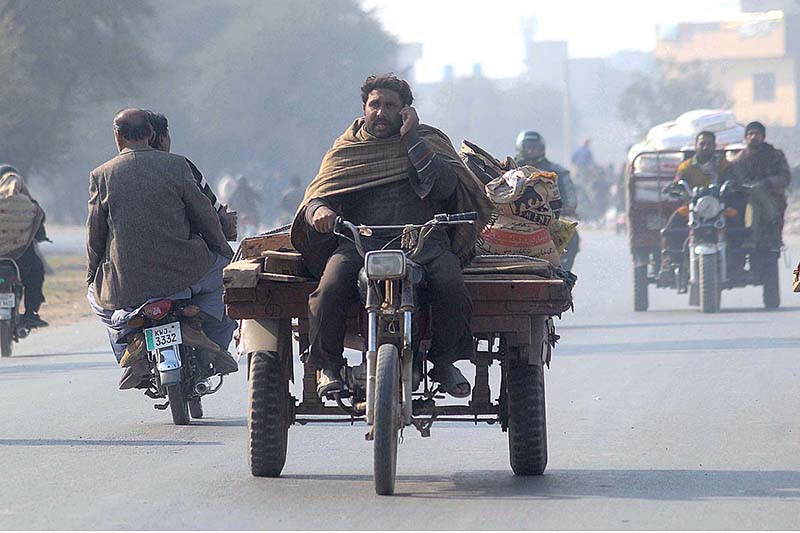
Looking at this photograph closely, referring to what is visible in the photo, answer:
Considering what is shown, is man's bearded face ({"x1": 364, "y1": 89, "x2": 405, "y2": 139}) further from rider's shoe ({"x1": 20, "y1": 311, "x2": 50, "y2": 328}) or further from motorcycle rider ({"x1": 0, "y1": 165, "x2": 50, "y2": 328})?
rider's shoe ({"x1": 20, "y1": 311, "x2": 50, "y2": 328})

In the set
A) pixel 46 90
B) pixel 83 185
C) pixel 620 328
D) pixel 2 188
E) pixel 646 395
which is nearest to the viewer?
pixel 646 395

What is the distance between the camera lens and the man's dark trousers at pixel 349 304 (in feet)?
23.2

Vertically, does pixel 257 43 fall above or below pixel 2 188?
above

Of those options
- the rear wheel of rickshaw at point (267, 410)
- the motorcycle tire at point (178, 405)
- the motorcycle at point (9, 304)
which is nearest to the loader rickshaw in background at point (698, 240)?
the motorcycle at point (9, 304)

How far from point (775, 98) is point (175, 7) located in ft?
134

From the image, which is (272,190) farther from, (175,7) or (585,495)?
(585,495)

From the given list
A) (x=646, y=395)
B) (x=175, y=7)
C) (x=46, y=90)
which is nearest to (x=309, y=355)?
(x=646, y=395)

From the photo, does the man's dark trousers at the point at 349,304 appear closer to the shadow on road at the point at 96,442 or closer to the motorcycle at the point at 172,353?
the shadow on road at the point at 96,442

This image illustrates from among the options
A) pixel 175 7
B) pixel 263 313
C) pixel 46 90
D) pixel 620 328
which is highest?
pixel 175 7

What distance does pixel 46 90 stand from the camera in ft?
121

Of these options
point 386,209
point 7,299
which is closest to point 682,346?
point 7,299

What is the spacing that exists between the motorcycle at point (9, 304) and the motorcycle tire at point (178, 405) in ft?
16.2

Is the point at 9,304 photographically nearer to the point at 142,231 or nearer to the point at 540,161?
the point at 540,161

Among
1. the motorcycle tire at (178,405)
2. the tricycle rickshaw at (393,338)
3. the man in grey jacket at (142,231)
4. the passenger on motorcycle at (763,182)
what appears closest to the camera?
the tricycle rickshaw at (393,338)
